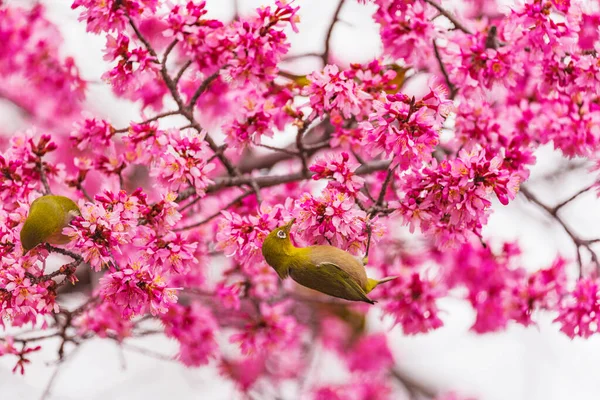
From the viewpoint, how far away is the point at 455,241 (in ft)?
Result: 6.33

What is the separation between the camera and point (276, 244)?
5.65ft

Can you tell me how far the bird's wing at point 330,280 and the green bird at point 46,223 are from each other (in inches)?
24.5

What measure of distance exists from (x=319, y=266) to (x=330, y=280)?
1.8 inches

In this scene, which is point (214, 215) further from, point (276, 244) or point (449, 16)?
point (449, 16)

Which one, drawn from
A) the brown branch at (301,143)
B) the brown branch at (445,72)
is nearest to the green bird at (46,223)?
the brown branch at (301,143)

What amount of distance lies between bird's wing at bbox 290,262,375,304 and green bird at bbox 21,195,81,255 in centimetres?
62

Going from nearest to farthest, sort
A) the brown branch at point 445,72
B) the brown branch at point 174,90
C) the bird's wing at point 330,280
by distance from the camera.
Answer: the bird's wing at point 330,280
the brown branch at point 174,90
the brown branch at point 445,72

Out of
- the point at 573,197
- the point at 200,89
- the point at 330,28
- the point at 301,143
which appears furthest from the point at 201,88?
the point at 573,197

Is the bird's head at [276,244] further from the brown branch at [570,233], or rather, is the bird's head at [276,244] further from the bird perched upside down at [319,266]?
the brown branch at [570,233]

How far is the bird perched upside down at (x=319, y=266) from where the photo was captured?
165 cm

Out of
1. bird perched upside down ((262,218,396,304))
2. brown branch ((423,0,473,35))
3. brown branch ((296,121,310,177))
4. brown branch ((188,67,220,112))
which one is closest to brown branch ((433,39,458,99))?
brown branch ((423,0,473,35))

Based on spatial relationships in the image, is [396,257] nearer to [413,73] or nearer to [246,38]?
[413,73]

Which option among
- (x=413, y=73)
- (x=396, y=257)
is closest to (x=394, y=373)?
(x=396, y=257)

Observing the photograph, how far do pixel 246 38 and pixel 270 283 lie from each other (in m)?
1.14
